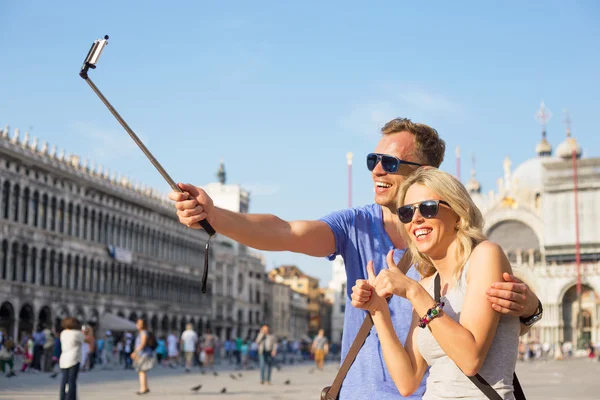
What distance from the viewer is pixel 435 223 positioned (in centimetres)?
313

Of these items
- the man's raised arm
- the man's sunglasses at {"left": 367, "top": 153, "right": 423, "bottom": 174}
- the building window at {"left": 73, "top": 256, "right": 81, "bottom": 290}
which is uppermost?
the building window at {"left": 73, "top": 256, "right": 81, "bottom": 290}

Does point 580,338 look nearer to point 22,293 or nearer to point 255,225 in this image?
point 22,293

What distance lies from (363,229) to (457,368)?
1.26 metres

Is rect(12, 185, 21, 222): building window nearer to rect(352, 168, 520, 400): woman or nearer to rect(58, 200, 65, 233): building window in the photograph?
rect(58, 200, 65, 233): building window

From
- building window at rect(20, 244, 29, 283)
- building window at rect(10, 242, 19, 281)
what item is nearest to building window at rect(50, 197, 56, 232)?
building window at rect(20, 244, 29, 283)

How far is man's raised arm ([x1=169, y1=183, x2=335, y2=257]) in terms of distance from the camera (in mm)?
3354

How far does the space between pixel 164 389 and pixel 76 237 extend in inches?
1290

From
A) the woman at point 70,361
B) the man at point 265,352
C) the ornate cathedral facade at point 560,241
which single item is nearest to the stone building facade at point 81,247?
the man at point 265,352

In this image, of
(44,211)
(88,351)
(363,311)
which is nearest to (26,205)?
(44,211)

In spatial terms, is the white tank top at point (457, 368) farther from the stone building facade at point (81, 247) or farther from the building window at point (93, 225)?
the building window at point (93, 225)

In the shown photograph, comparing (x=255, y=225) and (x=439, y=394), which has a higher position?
(x=255, y=225)

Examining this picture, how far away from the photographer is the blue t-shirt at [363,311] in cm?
360

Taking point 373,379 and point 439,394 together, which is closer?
point 439,394

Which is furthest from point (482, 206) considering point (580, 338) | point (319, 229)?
point (319, 229)
